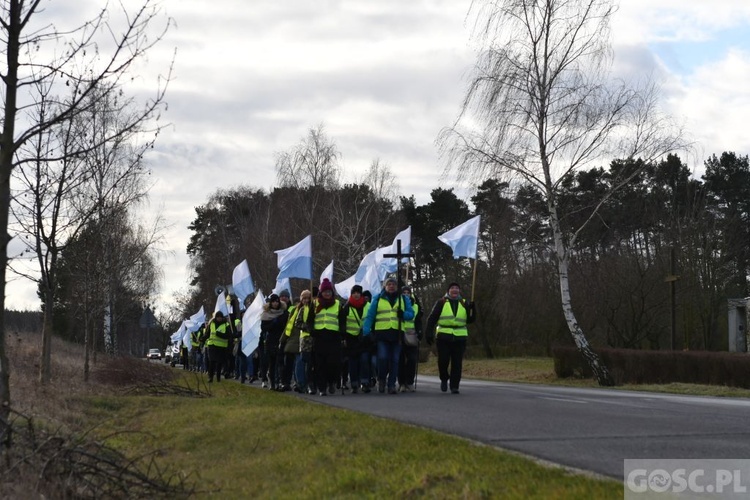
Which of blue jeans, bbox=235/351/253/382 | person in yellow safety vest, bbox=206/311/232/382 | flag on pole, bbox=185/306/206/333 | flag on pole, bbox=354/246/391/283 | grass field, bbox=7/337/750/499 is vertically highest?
flag on pole, bbox=354/246/391/283

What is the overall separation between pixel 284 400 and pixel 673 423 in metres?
6.55

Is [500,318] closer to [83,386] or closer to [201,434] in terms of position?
[83,386]

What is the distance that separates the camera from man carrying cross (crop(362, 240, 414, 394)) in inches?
697

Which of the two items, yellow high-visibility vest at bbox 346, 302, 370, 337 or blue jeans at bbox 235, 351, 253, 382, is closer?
yellow high-visibility vest at bbox 346, 302, 370, 337

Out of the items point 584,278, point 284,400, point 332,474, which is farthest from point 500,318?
point 332,474

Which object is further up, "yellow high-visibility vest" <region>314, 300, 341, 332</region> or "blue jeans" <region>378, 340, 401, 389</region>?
"yellow high-visibility vest" <region>314, 300, 341, 332</region>

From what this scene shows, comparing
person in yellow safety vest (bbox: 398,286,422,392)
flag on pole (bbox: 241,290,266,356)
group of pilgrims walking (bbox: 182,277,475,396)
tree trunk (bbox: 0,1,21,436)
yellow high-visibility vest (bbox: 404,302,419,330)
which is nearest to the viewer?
tree trunk (bbox: 0,1,21,436)

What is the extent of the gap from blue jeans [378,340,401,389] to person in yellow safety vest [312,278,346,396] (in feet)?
2.33

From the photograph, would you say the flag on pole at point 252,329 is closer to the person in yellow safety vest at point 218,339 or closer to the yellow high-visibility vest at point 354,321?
the person in yellow safety vest at point 218,339

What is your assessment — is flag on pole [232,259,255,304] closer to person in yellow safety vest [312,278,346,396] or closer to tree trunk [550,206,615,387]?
person in yellow safety vest [312,278,346,396]

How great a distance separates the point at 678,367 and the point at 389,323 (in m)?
14.6

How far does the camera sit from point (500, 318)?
54969 millimetres

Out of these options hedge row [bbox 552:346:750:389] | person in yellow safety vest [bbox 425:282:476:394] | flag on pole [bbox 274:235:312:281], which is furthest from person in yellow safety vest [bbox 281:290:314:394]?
hedge row [bbox 552:346:750:389]

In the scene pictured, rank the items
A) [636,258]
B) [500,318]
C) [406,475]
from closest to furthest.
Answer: [406,475] → [636,258] → [500,318]
